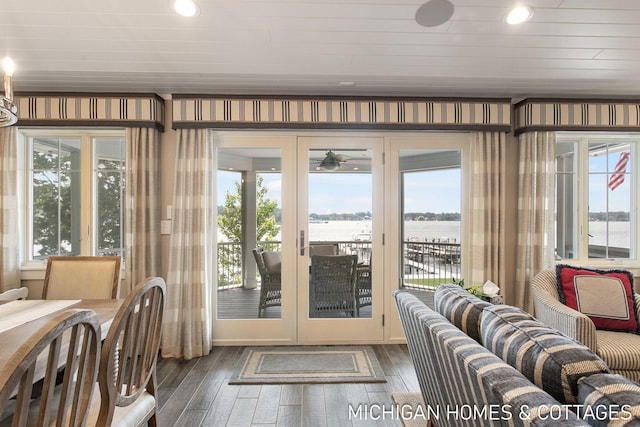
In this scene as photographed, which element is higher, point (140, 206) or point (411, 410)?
point (140, 206)

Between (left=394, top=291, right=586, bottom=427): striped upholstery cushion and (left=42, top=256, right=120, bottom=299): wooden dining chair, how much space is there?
6.63 feet

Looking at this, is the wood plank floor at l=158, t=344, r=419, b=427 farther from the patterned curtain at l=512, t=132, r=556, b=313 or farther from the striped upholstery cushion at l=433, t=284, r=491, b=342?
the patterned curtain at l=512, t=132, r=556, b=313

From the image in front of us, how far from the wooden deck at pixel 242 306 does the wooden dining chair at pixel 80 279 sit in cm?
111

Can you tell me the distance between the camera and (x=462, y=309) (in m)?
1.55

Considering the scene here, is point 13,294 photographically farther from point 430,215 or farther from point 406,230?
point 430,215

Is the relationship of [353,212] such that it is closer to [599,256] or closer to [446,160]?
[446,160]

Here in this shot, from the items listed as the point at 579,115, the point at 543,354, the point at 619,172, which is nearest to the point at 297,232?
the point at 543,354

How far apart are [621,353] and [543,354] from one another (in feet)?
5.30

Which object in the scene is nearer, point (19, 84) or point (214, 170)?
point (19, 84)

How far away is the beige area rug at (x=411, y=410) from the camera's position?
201 centimetres

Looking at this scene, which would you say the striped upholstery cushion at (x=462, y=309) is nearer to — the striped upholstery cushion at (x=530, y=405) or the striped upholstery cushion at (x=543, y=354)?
the striped upholstery cushion at (x=543, y=354)

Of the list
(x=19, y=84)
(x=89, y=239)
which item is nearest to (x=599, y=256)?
(x=89, y=239)

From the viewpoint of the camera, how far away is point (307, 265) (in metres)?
3.26

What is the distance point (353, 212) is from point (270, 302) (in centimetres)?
124
